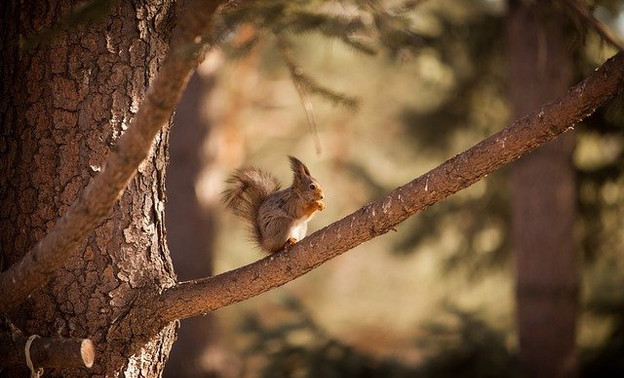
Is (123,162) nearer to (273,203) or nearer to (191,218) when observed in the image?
(273,203)

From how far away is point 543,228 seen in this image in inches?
193

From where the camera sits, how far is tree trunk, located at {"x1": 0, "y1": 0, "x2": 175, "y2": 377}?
192cm

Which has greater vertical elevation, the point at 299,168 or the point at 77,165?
the point at 299,168

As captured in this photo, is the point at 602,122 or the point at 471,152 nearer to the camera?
the point at 471,152

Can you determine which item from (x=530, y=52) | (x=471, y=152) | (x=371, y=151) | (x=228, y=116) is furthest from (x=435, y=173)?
(x=371, y=151)

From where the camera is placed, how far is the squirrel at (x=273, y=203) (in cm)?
235

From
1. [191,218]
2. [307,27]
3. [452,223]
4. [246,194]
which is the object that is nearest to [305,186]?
[246,194]

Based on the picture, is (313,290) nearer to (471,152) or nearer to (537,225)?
(537,225)

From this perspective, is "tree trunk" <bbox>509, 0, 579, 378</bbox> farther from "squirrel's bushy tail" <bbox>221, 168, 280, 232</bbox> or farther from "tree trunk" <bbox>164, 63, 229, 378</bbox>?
"squirrel's bushy tail" <bbox>221, 168, 280, 232</bbox>

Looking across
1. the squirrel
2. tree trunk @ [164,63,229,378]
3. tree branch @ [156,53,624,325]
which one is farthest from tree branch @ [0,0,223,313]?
tree trunk @ [164,63,229,378]

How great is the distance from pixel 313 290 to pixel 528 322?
367 inches

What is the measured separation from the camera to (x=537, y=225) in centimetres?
492

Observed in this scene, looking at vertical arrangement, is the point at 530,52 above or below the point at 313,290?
below

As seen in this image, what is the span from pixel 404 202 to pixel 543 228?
339cm
